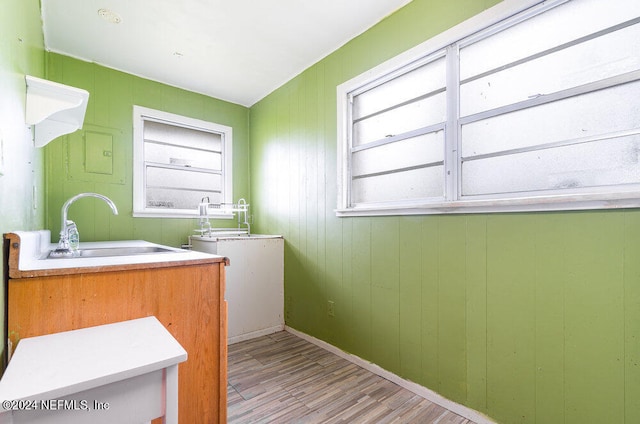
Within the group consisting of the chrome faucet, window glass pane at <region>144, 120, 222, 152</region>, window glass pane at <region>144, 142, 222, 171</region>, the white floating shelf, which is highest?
window glass pane at <region>144, 120, 222, 152</region>

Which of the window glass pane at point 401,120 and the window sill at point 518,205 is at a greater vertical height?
the window glass pane at point 401,120

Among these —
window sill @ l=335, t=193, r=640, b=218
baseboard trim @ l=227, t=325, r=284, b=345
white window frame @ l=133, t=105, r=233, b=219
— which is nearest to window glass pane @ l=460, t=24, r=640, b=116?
window sill @ l=335, t=193, r=640, b=218

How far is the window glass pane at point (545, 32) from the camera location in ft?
4.32

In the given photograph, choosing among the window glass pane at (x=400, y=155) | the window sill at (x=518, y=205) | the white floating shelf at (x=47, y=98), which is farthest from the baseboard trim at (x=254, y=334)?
the white floating shelf at (x=47, y=98)

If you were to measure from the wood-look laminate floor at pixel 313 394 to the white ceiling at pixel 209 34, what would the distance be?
2.60m

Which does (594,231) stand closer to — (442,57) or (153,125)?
(442,57)

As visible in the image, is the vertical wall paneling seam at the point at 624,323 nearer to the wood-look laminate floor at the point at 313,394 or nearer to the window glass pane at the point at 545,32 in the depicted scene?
the wood-look laminate floor at the point at 313,394

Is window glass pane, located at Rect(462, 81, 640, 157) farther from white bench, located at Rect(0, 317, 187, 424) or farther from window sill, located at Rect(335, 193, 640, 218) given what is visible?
white bench, located at Rect(0, 317, 187, 424)

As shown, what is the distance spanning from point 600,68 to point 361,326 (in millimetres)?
2037

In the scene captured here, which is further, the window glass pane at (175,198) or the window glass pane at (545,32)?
the window glass pane at (175,198)

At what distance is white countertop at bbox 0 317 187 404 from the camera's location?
0.71 m

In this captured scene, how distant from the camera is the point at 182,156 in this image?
131 inches

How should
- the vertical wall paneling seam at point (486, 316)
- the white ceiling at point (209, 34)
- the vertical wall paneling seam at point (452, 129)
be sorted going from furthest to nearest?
the white ceiling at point (209, 34)
the vertical wall paneling seam at point (452, 129)
the vertical wall paneling seam at point (486, 316)

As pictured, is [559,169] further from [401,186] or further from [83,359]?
[83,359]
